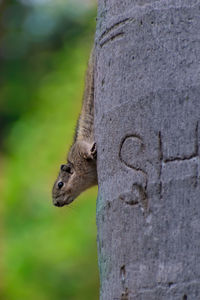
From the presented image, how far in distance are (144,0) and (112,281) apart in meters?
1.23

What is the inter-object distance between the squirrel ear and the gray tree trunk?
0.78 ft

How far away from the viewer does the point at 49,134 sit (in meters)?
7.79

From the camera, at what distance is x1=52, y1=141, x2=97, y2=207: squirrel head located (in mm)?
4531

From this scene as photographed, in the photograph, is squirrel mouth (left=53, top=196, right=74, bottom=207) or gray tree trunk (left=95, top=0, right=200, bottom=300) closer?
gray tree trunk (left=95, top=0, right=200, bottom=300)

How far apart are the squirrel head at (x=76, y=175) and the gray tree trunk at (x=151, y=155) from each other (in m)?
0.58

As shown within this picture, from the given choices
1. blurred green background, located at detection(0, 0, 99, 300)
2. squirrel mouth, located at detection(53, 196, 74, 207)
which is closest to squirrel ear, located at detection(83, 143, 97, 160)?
squirrel mouth, located at detection(53, 196, 74, 207)

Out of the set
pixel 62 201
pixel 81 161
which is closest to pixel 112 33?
pixel 81 161

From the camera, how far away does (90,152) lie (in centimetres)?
410

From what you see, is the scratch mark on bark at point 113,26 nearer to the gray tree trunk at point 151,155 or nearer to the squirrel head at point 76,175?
the gray tree trunk at point 151,155

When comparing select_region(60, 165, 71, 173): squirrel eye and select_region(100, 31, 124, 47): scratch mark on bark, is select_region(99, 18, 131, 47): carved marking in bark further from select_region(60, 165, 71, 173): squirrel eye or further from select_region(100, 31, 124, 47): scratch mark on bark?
select_region(60, 165, 71, 173): squirrel eye

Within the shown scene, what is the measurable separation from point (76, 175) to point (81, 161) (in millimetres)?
152

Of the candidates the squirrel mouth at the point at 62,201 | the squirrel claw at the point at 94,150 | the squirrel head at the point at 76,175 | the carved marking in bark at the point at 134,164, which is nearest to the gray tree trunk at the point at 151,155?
the carved marking in bark at the point at 134,164

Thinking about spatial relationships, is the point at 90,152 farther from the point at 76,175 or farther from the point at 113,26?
the point at 76,175

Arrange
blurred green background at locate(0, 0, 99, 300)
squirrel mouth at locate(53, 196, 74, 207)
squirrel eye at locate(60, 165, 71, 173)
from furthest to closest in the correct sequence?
1. blurred green background at locate(0, 0, 99, 300)
2. squirrel mouth at locate(53, 196, 74, 207)
3. squirrel eye at locate(60, 165, 71, 173)
